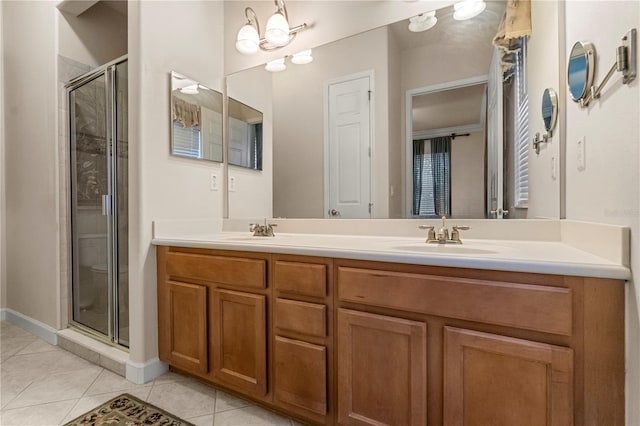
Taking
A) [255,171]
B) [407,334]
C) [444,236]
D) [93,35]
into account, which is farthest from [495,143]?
[93,35]

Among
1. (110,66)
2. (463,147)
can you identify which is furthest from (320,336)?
(110,66)

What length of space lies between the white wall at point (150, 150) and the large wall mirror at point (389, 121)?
0.54 metres

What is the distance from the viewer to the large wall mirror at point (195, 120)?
1.90 meters

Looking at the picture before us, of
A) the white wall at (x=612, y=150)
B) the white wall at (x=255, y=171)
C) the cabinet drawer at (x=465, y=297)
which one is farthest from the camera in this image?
the white wall at (x=255, y=171)

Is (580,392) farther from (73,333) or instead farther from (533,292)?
(73,333)

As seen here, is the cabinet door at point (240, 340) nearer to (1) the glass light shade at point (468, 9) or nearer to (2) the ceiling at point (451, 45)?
(2) the ceiling at point (451, 45)

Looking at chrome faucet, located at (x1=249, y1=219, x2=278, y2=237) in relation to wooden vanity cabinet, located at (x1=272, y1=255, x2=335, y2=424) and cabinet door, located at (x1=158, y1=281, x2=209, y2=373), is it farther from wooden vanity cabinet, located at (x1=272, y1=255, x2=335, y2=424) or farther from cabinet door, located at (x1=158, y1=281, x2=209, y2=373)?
wooden vanity cabinet, located at (x1=272, y1=255, x2=335, y2=424)

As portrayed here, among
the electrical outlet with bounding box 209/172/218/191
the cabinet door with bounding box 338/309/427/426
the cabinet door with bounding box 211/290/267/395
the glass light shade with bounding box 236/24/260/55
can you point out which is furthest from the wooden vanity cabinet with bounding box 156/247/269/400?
the glass light shade with bounding box 236/24/260/55

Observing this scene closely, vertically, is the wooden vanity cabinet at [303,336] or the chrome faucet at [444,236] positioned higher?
the chrome faucet at [444,236]

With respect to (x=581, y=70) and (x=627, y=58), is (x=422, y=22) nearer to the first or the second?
(x=581, y=70)

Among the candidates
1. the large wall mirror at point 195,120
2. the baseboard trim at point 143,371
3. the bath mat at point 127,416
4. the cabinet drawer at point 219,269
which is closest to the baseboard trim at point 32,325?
the baseboard trim at point 143,371

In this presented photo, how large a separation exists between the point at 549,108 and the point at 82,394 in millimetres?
2617

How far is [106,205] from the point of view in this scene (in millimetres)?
2061

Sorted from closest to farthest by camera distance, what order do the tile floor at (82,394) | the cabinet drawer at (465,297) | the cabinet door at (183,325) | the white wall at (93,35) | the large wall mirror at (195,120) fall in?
the cabinet drawer at (465,297) < the tile floor at (82,394) < the cabinet door at (183,325) < the large wall mirror at (195,120) < the white wall at (93,35)
